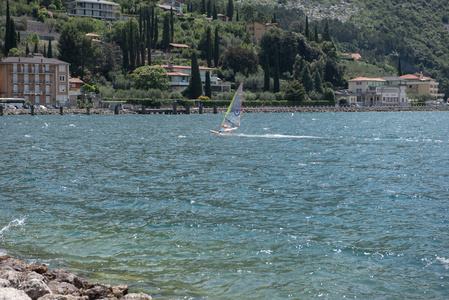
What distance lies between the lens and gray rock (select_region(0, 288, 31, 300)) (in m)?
9.48

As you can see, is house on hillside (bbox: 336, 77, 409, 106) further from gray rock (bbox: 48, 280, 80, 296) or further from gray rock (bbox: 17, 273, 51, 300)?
gray rock (bbox: 17, 273, 51, 300)

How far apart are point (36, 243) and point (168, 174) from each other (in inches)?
539

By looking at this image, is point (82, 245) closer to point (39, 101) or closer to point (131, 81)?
point (39, 101)

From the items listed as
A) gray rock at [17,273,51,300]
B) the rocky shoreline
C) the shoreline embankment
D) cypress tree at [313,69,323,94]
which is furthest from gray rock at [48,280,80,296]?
cypress tree at [313,69,323,94]

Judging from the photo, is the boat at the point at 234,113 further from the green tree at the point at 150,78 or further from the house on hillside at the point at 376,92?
the house on hillside at the point at 376,92

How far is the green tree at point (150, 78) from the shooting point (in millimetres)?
119438

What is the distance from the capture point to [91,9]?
188 m

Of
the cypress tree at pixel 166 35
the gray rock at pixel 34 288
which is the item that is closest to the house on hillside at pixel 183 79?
the cypress tree at pixel 166 35

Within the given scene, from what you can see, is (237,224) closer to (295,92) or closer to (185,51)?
(295,92)

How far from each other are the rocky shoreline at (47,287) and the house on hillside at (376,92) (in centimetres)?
15558

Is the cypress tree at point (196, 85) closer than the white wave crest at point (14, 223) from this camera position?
No

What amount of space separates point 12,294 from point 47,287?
102cm

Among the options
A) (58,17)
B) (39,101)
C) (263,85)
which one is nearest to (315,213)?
(39,101)

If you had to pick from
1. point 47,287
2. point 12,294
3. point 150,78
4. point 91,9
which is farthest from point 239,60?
point 12,294
